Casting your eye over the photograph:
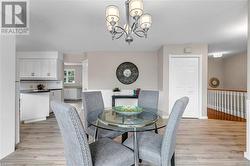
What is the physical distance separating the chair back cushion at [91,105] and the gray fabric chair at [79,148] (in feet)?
2.92

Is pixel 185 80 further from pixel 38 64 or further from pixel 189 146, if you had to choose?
pixel 38 64

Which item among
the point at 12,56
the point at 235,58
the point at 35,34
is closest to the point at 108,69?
the point at 35,34

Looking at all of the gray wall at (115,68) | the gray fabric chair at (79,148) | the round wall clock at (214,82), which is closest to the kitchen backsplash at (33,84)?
the gray wall at (115,68)

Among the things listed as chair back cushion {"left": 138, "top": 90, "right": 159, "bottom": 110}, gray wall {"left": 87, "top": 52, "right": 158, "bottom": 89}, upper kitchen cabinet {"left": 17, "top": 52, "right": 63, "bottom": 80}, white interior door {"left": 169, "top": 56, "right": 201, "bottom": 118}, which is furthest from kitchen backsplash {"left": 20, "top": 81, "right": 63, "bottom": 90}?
white interior door {"left": 169, "top": 56, "right": 201, "bottom": 118}

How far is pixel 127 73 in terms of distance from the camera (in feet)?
18.4

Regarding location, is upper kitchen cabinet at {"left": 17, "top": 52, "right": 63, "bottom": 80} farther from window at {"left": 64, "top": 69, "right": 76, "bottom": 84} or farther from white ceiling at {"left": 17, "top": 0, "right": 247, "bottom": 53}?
window at {"left": 64, "top": 69, "right": 76, "bottom": 84}

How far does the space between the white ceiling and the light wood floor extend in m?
2.25

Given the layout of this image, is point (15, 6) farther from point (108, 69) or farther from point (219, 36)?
point (219, 36)

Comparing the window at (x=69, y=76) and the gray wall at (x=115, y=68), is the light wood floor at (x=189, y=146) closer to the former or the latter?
the gray wall at (x=115, y=68)

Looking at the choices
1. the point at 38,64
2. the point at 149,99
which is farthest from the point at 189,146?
the point at 38,64

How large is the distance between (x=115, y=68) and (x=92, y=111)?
3.33m

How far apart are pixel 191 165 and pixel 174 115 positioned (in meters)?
1.14

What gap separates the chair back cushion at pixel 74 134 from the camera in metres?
1.06

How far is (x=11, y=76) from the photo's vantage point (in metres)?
2.32
